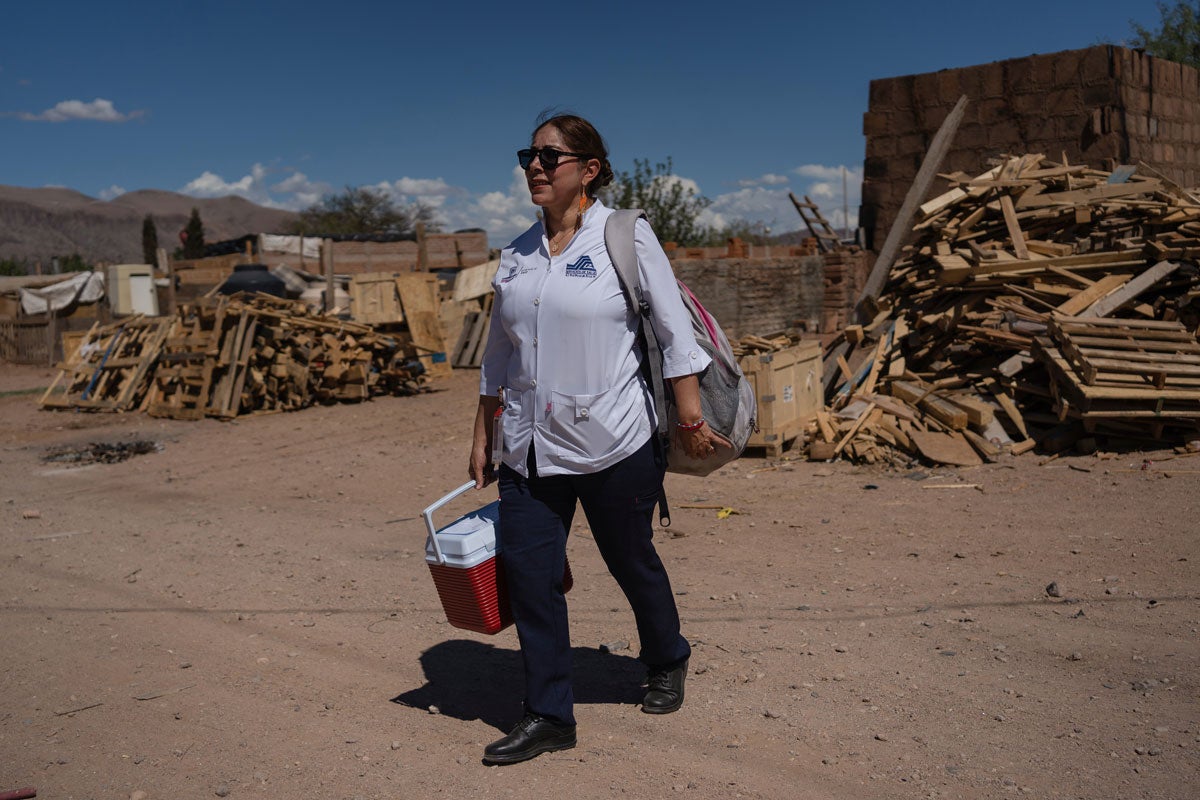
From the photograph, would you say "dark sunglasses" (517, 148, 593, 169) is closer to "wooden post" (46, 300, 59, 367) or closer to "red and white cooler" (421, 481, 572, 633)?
"red and white cooler" (421, 481, 572, 633)

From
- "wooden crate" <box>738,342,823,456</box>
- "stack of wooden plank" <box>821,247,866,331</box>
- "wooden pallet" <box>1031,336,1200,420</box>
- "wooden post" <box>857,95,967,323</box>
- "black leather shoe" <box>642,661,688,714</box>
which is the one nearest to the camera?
"black leather shoe" <box>642,661,688,714</box>

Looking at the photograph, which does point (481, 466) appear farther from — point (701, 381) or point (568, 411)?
point (701, 381)

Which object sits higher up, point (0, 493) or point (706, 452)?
point (706, 452)

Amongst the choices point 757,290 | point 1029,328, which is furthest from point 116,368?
point 1029,328

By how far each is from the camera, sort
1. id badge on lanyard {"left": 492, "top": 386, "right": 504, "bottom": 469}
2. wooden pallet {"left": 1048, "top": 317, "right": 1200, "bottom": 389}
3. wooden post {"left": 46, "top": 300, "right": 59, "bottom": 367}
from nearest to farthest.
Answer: id badge on lanyard {"left": 492, "top": 386, "right": 504, "bottom": 469} < wooden pallet {"left": 1048, "top": 317, "right": 1200, "bottom": 389} < wooden post {"left": 46, "top": 300, "right": 59, "bottom": 367}

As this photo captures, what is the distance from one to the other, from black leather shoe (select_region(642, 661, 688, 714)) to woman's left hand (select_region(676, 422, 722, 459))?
0.85 m

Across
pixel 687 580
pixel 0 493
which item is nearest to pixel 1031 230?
pixel 687 580

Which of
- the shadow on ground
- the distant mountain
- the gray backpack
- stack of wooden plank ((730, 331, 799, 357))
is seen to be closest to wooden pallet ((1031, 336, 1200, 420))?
stack of wooden plank ((730, 331, 799, 357))

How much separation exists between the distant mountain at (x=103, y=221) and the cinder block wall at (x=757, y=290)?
54.8 metres

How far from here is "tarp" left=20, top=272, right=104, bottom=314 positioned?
24500 mm

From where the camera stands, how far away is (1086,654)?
3889 mm

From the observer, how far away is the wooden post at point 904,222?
1030 centimetres

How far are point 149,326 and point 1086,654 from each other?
47.7 feet

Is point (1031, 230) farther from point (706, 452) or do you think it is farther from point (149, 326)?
point (149, 326)
